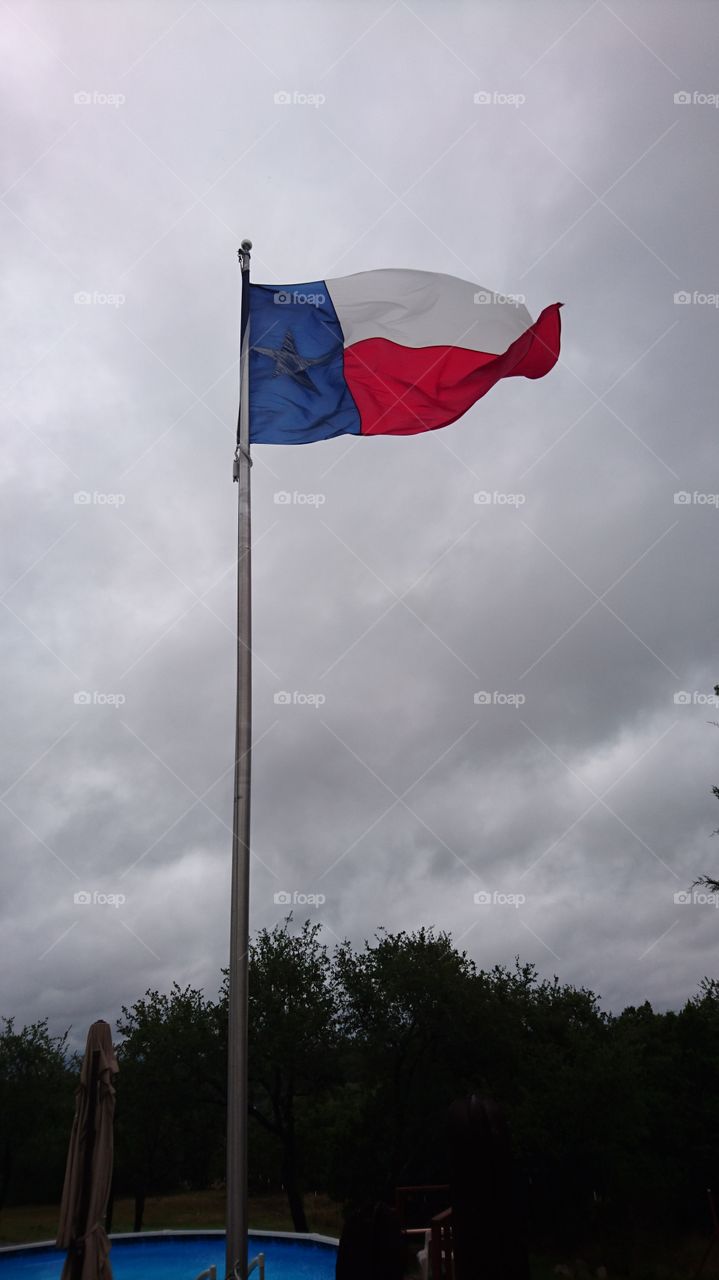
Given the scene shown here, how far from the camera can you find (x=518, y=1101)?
29.4 m

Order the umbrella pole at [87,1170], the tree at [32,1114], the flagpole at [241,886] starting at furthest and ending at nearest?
1. the tree at [32,1114]
2. the umbrella pole at [87,1170]
3. the flagpole at [241,886]

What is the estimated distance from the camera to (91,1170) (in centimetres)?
883

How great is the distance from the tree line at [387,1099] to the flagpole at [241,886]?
787 inches

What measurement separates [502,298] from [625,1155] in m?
29.2

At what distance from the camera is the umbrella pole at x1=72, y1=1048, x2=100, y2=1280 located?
834cm

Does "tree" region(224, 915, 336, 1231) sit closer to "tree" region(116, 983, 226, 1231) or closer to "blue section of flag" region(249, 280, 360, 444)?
"tree" region(116, 983, 226, 1231)

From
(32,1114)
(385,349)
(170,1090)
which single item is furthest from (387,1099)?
(385,349)

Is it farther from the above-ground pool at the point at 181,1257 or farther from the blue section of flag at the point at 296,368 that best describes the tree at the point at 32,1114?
the blue section of flag at the point at 296,368

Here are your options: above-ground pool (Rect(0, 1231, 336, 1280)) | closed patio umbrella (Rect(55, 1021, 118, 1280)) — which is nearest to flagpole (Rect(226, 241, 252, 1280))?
closed patio umbrella (Rect(55, 1021, 118, 1280))

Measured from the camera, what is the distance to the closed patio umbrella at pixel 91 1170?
27.4 ft
